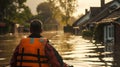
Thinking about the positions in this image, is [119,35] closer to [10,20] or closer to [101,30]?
[101,30]

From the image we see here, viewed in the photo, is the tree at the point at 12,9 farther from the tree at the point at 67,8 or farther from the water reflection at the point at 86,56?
the water reflection at the point at 86,56

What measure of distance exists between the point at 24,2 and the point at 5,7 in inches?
250

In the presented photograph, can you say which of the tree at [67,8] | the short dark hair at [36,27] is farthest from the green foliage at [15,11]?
the short dark hair at [36,27]

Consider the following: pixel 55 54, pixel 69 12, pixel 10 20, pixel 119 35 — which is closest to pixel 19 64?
pixel 55 54

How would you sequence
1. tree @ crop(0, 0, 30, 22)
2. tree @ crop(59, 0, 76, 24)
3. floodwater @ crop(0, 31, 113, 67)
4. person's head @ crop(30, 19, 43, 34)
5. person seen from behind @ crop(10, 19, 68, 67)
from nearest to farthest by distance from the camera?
1. person seen from behind @ crop(10, 19, 68, 67)
2. person's head @ crop(30, 19, 43, 34)
3. floodwater @ crop(0, 31, 113, 67)
4. tree @ crop(0, 0, 30, 22)
5. tree @ crop(59, 0, 76, 24)

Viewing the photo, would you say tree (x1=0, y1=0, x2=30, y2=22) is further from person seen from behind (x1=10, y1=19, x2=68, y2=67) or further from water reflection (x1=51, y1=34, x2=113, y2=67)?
person seen from behind (x1=10, y1=19, x2=68, y2=67)

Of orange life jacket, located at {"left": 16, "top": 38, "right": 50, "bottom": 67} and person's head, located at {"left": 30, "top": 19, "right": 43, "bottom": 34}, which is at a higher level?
person's head, located at {"left": 30, "top": 19, "right": 43, "bottom": 34}

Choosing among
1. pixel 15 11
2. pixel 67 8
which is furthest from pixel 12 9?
pixel 67 8

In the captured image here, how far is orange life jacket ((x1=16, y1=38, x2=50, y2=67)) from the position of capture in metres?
4.73

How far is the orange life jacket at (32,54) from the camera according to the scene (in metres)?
4.73

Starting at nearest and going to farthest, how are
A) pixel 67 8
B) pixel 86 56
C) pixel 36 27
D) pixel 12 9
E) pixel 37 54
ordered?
pixel 37 54
pixel 36 27
pixel 86 56
pixel 12 9
pixel 67 8

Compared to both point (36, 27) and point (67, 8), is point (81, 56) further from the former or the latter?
point (67, 8)

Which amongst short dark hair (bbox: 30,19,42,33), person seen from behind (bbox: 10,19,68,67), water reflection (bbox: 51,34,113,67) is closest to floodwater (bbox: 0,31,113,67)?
water reflection (bbox: 51,34,113,67)

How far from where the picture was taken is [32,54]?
475 cm
